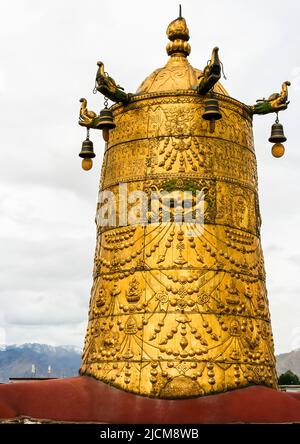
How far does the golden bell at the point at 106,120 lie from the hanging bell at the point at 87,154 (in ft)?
2.96

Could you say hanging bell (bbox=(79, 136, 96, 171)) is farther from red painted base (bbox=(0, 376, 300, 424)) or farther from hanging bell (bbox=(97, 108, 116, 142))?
red painted base (bbox=(0, 376, 300, 424))

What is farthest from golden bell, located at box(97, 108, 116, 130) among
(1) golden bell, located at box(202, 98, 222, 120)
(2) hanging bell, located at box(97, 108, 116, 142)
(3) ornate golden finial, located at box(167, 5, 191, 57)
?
(3) ornate golden finial, located at box(167, 5, 191, 57)

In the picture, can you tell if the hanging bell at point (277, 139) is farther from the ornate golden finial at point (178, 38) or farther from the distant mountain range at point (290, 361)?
the distant mountain range at point (290, 361)

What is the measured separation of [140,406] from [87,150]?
432 centimetres

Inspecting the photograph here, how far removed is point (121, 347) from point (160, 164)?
2.83 meters

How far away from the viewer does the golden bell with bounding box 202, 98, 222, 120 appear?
9594 mm

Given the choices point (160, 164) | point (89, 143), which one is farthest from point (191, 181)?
point (89, 143)

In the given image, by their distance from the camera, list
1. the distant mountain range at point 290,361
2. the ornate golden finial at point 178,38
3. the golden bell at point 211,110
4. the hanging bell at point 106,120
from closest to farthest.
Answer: the golden bell at point 211,110, the hanging bell at point 106,120, the ornate golden finial at point 178,38, the distant mountain range at point 290,361

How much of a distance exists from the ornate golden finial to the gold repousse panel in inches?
59.8

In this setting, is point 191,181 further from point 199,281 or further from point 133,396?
point 133,396

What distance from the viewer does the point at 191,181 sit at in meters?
9.96

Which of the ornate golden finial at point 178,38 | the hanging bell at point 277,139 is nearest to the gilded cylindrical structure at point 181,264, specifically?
the hanging bell at point 277,139

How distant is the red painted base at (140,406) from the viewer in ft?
28.2

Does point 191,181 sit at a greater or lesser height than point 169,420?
greater
